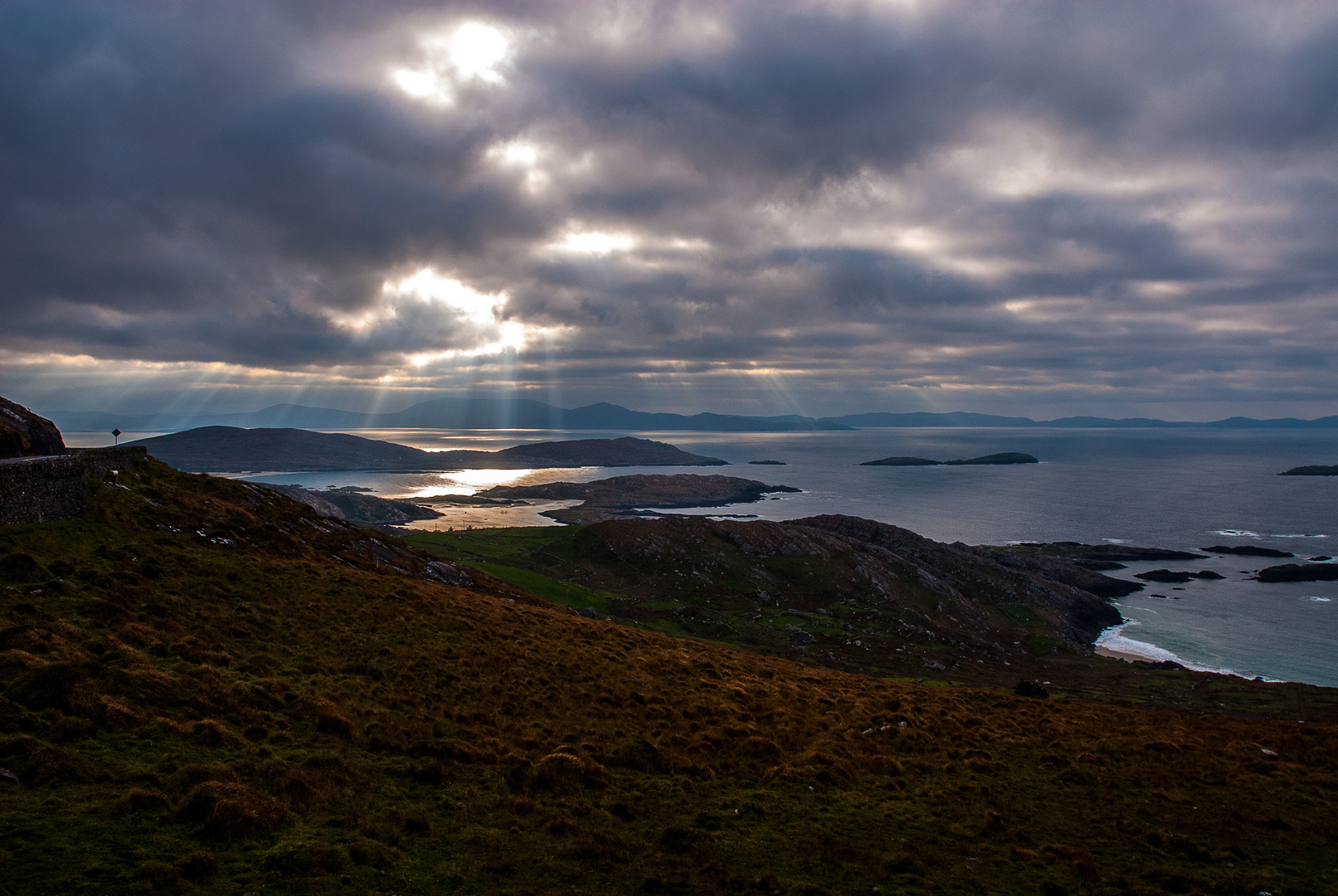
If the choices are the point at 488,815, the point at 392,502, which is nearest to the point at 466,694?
the point at 488,815

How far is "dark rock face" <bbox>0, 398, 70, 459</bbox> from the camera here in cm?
3109

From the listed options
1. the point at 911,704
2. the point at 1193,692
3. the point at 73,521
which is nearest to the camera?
the point at 73,521

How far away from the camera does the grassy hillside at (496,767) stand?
1123cm

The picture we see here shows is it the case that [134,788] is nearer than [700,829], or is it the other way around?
[134,788]

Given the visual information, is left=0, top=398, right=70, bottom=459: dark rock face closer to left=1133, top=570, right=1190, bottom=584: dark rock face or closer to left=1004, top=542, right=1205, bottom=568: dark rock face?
left=1004, top=542, right=1205, bottom=568: dark rock face

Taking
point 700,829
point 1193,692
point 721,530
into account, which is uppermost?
point 700,829

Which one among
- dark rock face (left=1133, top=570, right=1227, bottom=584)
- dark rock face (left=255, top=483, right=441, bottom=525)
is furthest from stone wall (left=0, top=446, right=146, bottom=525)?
dark rock face (left=1133, top=570, right=1227, bottom=584)

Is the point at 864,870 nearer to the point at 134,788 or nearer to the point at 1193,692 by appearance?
the point at 134,788

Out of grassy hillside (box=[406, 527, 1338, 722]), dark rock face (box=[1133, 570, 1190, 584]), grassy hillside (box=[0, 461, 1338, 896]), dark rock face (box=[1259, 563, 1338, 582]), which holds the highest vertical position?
grassy hillside (box=[0, 461, 1338, 896])

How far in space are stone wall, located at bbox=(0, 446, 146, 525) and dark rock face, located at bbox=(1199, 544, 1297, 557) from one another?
194317mm

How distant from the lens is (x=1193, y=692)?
199 feet

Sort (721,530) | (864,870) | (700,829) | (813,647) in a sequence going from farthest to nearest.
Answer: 1. (721,530)
2. (813,647)
3. (700,829)
4. (864,870)

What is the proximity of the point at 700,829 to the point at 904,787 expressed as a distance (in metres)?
8.07

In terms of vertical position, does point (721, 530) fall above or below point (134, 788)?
below
